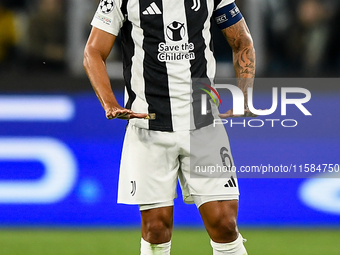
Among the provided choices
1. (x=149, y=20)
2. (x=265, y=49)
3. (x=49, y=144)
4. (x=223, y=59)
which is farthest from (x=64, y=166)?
(x=149, y=20)

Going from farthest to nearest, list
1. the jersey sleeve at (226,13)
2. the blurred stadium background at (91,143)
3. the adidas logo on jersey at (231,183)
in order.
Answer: the blurred stadium background at (91,143), the jersey sleeve at (226,13), the adidas logo on jersey at (231,183)

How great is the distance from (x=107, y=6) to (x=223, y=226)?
1.12m

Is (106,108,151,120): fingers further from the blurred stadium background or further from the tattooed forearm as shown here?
the blurred stadium background

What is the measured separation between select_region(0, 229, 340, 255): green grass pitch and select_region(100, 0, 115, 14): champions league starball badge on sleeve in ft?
6.04

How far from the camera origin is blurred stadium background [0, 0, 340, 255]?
4.63 metres

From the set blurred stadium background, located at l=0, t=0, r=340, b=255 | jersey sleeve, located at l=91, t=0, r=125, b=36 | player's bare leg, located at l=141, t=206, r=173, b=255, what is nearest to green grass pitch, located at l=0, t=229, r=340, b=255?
blurred stadium background, located at l=0, t=0, r=340, b=255

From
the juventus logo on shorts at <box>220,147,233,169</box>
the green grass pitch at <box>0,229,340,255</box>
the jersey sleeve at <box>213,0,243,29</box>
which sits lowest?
the green grass pitch at <box>0,229,340,255</box>

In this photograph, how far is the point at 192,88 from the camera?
2842mm

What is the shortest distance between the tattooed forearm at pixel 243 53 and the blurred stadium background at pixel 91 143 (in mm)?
1678

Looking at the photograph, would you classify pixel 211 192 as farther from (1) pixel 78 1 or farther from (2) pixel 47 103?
(1) pixel 78 1

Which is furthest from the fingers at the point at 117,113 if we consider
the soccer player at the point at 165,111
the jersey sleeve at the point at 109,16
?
the jersey sleeve at the point at 109,16

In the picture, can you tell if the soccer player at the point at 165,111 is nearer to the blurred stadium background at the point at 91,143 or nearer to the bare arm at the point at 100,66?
the bare arm at the point at 100,66

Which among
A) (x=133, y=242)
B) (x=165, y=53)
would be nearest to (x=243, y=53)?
(x=165, y=53)

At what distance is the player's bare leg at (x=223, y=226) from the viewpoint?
276 cm
